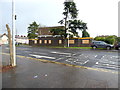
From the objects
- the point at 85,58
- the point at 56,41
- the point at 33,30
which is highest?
the point at 33,30

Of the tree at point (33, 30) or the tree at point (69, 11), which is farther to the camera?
the tree at point (33, 30)

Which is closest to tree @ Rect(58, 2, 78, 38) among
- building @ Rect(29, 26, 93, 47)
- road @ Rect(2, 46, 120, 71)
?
building @ Rect(29, 26, 93, 47)

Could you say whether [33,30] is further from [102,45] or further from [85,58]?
[85,58]

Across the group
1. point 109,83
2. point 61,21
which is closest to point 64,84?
point 109,83

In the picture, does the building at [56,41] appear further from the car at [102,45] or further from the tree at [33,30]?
the car at [102,45]

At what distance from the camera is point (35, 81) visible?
405cm

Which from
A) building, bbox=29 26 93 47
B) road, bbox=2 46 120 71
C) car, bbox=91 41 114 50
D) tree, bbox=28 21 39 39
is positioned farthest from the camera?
tree, bbox=28 21 39 39

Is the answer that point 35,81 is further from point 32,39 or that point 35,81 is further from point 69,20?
point 32,39

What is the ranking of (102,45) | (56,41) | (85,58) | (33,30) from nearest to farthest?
1. (85,58)
2. (102,45)
3. (56,41)
4. (33,30)

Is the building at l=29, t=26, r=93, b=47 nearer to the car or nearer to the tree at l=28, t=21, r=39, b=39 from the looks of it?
the tree at l=28, t=21, r=39, b=39

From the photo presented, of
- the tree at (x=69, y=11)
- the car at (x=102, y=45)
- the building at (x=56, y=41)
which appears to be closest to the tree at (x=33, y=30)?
the building at (x=56, y=41)

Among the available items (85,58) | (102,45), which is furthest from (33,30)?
(85,58)

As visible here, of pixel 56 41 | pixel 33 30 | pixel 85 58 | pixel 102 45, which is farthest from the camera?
pixel 33 30

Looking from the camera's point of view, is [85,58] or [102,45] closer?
[85,58]
